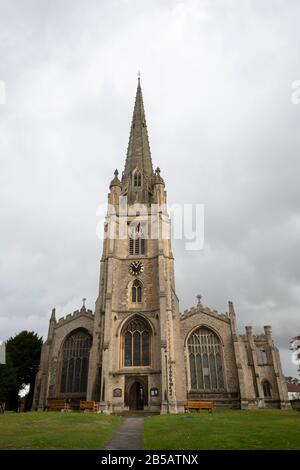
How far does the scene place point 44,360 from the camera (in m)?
37.9

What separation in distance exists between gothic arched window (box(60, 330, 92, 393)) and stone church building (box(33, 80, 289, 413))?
108 mm

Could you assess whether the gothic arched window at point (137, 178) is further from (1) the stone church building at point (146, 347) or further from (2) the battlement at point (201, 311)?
(2) the battlement at point (201, 311)

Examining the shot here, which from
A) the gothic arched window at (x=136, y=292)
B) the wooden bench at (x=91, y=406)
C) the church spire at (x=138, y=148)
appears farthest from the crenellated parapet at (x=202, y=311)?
the church spire at (x=138, y=148)

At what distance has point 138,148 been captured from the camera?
51781 millimetres

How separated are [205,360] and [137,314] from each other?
9.80 metres

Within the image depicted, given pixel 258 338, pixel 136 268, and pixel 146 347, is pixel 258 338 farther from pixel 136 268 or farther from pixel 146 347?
pixel 136 268

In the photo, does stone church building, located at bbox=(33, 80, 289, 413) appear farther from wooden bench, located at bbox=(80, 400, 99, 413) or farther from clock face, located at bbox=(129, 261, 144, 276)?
wooden bench, located at bbox=(80, 400, 99, 413)

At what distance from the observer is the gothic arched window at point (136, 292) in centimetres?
3647

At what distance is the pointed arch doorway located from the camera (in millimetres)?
31859

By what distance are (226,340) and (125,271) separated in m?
13.8

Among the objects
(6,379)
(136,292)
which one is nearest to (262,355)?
(136,292)

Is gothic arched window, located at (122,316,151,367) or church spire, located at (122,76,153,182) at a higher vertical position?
church spire, located at (122,76,153,182)

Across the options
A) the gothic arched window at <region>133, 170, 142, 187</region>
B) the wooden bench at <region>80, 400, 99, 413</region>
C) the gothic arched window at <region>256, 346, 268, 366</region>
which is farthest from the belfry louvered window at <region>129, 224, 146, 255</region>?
the gothic arched window at <region>256, 346, 268, 366</region>
